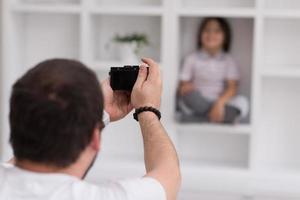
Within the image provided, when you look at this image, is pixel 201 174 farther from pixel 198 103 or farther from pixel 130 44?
pixel 130 44

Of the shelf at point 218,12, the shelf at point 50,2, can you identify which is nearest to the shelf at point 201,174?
the shelf at point 218,12

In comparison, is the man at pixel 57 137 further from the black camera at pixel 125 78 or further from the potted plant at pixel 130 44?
the potted plant at pixel 130 44

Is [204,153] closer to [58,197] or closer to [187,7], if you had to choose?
[187,7]

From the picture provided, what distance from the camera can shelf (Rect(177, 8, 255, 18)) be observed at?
315cm

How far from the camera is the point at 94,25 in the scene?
3451 millimetres

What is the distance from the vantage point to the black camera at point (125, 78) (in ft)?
4.27


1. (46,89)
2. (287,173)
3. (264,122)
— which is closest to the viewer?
(46,89)

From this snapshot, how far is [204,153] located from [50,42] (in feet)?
3.70

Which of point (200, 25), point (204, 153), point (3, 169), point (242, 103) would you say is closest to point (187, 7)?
point (200, 25)

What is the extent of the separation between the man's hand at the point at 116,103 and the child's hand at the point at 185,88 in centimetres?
194

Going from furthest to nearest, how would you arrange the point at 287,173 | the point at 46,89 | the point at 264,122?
the point at 264,122 → the point at 287,173 → the point at 46,89

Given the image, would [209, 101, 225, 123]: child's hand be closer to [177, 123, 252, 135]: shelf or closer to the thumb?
[177, 123, 252, 135]: shelf

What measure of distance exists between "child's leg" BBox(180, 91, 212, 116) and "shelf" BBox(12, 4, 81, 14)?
78cm

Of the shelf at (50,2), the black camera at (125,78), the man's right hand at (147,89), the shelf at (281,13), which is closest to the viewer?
the man's right hand at (147,89)
